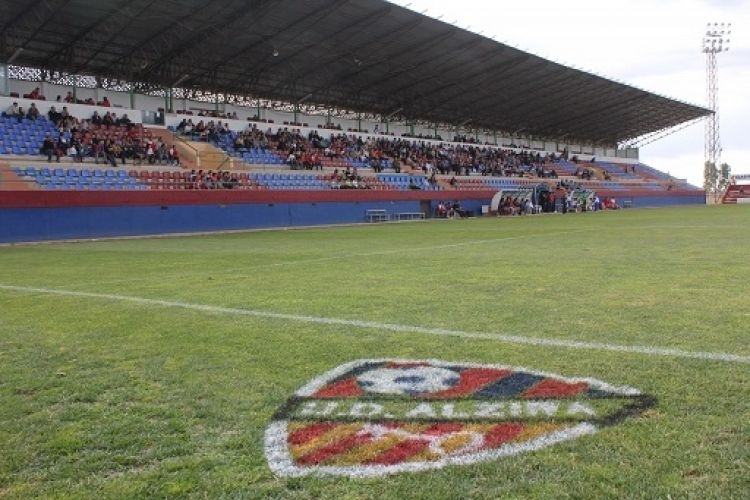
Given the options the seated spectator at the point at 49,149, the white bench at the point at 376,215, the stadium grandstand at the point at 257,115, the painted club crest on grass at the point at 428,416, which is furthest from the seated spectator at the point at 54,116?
the painted club crest on grass at the point at 428,416

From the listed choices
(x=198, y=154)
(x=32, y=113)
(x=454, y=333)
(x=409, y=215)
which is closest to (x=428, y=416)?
(x=454, y=333)

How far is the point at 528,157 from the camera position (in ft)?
229

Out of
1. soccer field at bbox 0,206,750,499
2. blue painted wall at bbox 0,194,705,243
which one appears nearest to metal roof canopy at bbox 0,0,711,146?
blue painted wall at bbox 0,194,705,243

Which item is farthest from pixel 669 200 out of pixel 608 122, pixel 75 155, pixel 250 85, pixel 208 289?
pixel 208 289

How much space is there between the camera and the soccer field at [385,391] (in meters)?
3.16

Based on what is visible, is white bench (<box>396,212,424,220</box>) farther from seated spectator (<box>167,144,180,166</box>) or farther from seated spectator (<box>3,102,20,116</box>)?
seated spectator (<box>3,102,20,116</box>)

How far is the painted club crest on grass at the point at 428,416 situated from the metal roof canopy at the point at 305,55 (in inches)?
1370

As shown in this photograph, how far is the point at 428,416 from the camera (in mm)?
3973

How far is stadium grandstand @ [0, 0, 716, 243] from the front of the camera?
3161 centimetres

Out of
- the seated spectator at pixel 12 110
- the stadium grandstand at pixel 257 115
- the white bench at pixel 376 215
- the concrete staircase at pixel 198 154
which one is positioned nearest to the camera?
the stadium grandstand at pixel 257 115

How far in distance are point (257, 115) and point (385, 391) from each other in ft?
161

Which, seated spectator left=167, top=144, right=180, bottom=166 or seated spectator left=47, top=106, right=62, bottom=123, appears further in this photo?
seated spectator left=167, top=144, right=180, bottom=166

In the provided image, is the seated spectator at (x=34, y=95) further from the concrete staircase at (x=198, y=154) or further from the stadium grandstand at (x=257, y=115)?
the concrete staircase at (x=198, y=154)

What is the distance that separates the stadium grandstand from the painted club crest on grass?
86.2 ft
